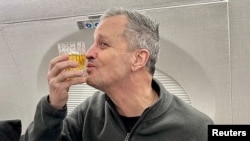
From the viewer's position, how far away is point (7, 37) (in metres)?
2.22

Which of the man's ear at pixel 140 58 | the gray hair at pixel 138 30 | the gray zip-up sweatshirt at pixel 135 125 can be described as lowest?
the gray zip-up sweatshirt at pixel 135 125

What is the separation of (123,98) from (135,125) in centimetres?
13

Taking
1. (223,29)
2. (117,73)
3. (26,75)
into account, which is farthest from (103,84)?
(26,75)

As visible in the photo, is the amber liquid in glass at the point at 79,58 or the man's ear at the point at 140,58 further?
the man's ear at the point at 140,58

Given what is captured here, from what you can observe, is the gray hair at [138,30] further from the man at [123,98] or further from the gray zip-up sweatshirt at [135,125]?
the gray zip-up sweatshirt at [135,125]

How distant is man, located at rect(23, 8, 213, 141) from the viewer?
1592 millimetres

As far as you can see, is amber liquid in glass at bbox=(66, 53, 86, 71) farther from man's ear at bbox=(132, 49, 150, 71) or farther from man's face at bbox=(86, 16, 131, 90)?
man's ear at bbox=(132, 49, 150, 71)

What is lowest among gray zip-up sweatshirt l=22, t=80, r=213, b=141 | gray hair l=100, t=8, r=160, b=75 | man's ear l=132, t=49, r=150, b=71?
gray zip-up sweatshirt l=22, t=80, r=213, b=141

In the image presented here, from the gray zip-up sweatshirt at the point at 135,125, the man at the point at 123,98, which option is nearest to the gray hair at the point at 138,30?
the man at the point at 123,98

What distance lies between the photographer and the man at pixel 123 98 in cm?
159

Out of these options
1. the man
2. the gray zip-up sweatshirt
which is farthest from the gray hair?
the gray zip-up sweatshirt

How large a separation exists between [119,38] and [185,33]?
40 centimetres

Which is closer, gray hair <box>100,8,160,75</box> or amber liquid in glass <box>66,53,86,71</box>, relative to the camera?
amber liquid in glass <box>66,53,86,71</box>

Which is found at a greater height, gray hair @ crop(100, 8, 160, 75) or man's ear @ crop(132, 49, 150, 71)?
gray hair @ crop(100, 8, 160, 75)
